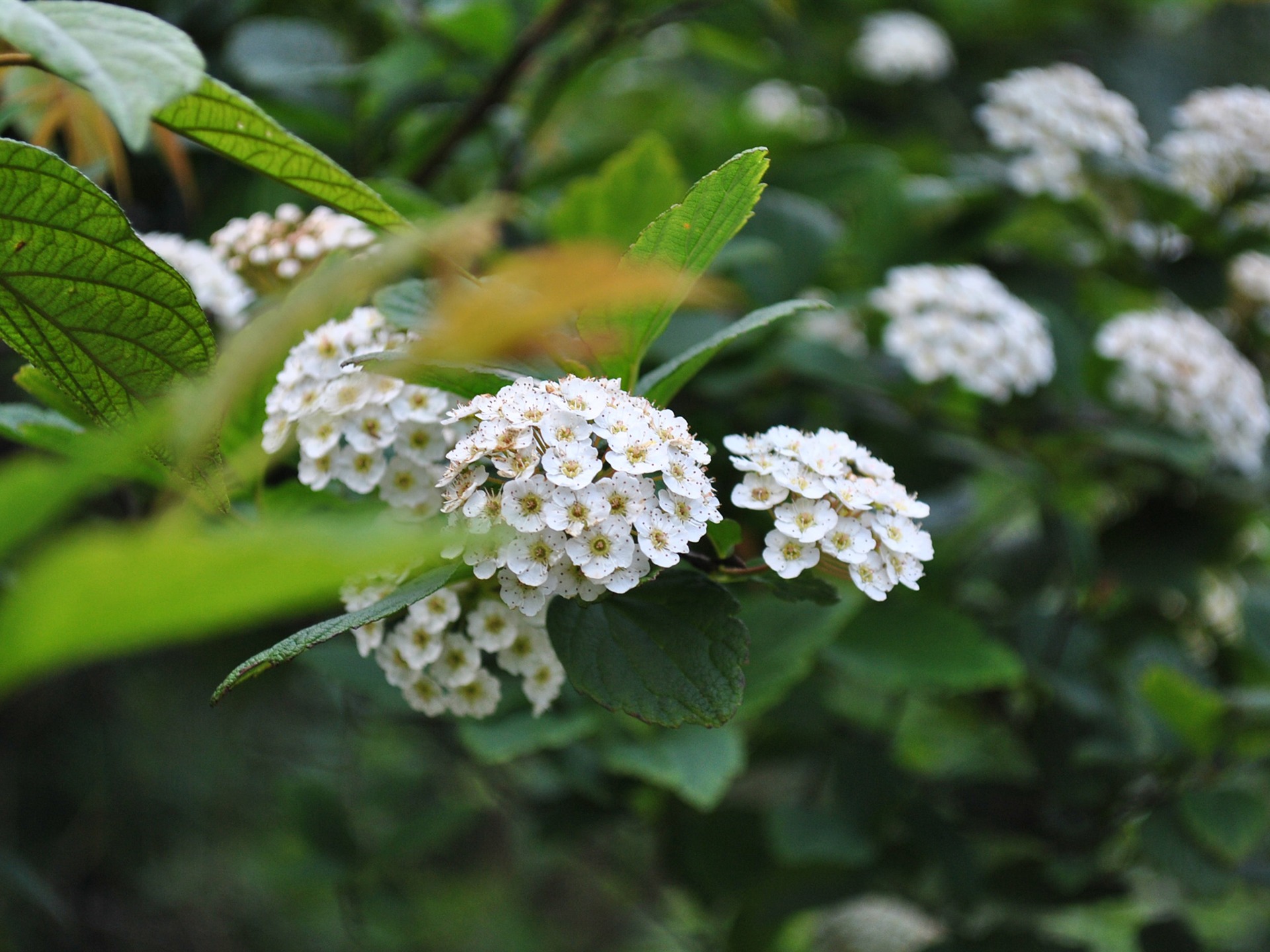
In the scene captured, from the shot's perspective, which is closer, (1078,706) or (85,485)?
(85,485)

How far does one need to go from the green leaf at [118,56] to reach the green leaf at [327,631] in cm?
23

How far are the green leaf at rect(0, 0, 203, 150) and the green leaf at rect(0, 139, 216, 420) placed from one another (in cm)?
9

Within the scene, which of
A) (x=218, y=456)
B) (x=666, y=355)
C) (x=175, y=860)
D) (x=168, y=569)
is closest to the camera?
(x=168, y=569)

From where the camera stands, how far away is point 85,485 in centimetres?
26

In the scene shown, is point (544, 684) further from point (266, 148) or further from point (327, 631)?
point (266, 148)

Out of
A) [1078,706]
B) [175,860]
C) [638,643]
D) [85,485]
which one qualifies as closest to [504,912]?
[175,860]

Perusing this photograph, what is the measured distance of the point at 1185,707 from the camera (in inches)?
46.2

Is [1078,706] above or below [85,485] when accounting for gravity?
below

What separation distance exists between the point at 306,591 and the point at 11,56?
50 cm

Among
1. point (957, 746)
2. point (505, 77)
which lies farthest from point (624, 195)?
point (957, 746)

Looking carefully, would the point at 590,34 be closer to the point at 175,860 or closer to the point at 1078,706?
the point at 1078,706

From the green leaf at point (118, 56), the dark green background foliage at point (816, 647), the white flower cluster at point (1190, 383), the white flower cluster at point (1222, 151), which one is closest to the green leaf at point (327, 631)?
the green leaf at point (118, 56)

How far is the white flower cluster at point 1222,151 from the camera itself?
1.42 metres

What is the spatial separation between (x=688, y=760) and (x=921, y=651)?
33 centimetres
